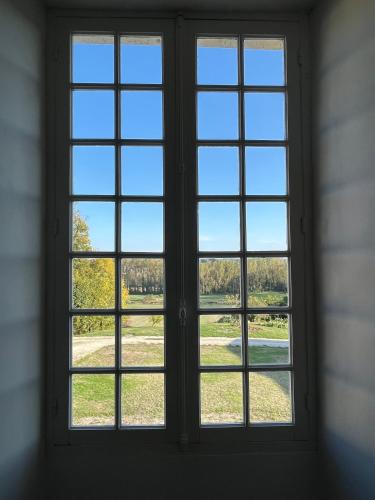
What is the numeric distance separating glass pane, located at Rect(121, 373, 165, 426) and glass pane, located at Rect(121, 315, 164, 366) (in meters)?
0.10

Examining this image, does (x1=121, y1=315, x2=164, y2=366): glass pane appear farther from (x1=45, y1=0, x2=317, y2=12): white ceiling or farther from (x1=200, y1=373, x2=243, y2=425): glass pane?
(x1=45, y1=0, x2=317, y2=12): white ceiling

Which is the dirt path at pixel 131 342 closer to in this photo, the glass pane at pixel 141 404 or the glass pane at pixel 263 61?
the glass pane at pixel 141 404

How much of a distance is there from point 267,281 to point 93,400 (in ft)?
3.23

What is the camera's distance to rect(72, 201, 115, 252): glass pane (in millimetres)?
2008

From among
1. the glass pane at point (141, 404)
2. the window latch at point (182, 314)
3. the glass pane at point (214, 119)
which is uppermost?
the glass pane at point (214, 119)

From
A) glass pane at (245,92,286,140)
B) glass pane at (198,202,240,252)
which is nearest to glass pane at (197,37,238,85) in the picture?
glass pane at (245,92,286,140)

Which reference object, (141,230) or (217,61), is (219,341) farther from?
(217,61)

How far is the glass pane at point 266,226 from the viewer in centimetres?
204

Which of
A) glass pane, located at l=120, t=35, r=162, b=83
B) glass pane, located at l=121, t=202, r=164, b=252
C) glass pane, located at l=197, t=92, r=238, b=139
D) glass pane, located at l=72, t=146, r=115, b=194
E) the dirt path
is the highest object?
glass pane, located at l=120, t=35, r=162, b=83

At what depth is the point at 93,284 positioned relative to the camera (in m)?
2.00
